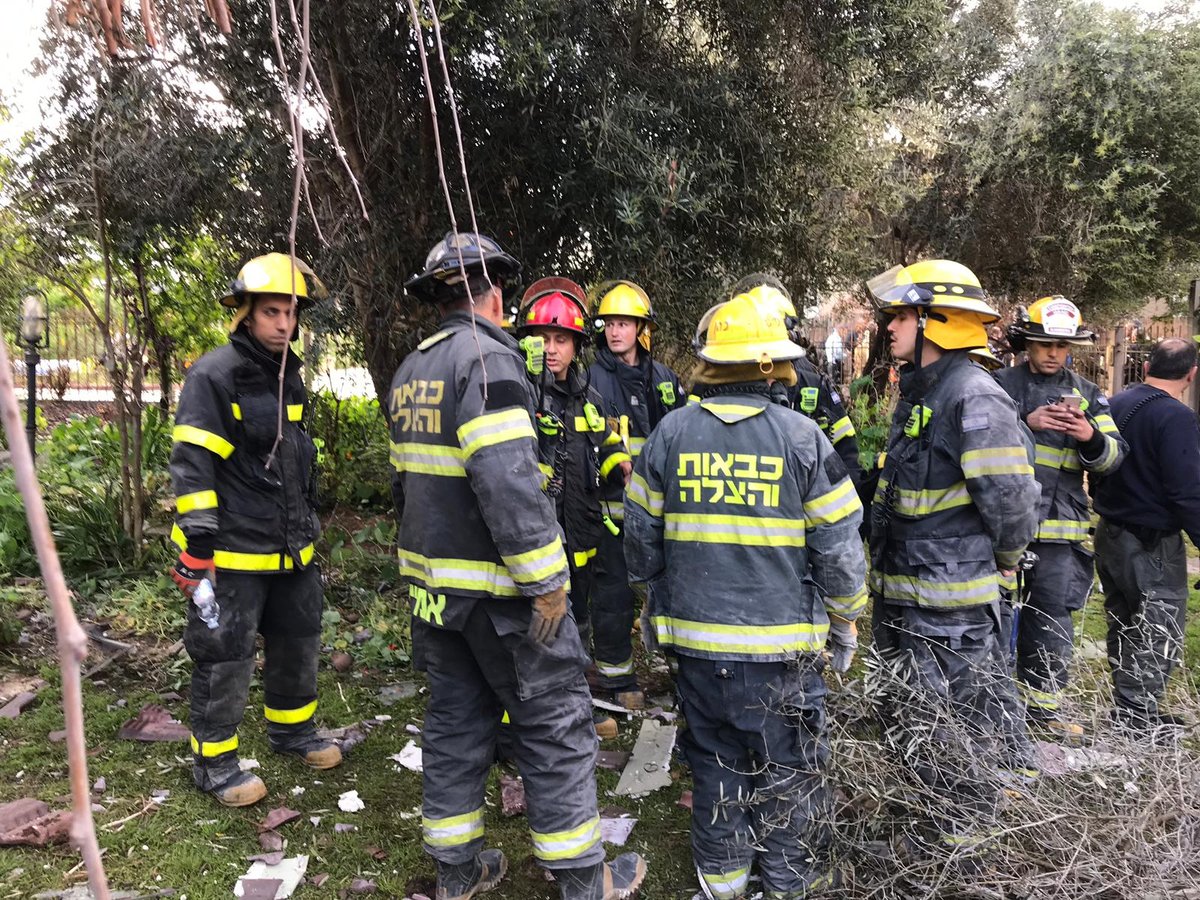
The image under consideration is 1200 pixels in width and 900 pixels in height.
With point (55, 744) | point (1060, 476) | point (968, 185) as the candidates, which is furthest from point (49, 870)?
point (968, 185)

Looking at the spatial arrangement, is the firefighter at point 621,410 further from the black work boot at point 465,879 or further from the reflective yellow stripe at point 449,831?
the reflective yellow stripe at point 449,831

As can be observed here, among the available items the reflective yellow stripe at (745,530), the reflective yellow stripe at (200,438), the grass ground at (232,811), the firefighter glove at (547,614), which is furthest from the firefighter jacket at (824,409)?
the reflective yellow stripe at (200,438)

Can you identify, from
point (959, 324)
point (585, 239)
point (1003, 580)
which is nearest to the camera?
point (959, 324)

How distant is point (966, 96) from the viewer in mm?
10078

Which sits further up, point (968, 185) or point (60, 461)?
point (968, 185)

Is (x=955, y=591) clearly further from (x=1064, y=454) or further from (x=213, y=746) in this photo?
(x=213, y=746)

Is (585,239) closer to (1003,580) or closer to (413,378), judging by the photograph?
(413,378)

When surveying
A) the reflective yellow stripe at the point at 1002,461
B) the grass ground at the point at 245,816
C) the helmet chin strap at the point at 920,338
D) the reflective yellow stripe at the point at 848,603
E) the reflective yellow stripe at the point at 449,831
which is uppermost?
the helmet chin strap at the point at 920,338

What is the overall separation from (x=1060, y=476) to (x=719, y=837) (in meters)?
2.77

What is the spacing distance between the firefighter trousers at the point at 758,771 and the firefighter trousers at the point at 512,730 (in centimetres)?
41

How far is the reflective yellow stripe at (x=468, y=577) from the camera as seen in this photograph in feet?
9.34

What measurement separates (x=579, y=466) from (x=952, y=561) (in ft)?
6.73

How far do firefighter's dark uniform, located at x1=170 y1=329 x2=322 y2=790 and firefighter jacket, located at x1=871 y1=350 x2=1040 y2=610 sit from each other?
2657mm

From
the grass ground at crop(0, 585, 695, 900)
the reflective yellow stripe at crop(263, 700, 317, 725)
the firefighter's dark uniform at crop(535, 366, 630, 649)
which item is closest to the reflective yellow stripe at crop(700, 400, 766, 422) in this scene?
the firefighter's dark uniform at crop(535, 366, 630, 649)
